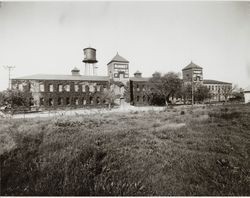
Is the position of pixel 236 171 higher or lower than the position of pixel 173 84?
lower

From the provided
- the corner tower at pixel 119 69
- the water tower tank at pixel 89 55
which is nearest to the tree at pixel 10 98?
the water tower tank at pixel 89 55

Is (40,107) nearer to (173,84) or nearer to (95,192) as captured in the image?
(173,84)

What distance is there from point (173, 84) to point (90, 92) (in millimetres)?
16009

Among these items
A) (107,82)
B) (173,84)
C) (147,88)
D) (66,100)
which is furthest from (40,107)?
(173,84)

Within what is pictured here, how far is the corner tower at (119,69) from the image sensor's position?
3803 centimetres

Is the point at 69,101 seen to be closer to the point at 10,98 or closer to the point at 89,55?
the point at 10,98

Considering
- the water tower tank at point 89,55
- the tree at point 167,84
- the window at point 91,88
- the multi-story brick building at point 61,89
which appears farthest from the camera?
the water tower tank at point 89,55

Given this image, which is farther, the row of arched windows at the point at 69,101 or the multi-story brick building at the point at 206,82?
the multi-story brick building at the point at 206,82

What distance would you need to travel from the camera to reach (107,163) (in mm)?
5188

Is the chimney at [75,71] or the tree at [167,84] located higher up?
the chimney at [75,71]

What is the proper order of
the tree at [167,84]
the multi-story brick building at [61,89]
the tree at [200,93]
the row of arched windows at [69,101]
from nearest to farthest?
the multi-story brick building at [61,89]
the row of arched windows at [69,101]
the tree at [167,84]
the tree at [200,93]

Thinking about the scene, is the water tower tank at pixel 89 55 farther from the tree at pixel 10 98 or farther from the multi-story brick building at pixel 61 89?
the tree at pixel 10 98

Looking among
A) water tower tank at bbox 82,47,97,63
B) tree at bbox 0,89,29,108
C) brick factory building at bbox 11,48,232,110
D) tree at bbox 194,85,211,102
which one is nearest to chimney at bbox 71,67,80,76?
brick factory building at bbox 11,48,232,110

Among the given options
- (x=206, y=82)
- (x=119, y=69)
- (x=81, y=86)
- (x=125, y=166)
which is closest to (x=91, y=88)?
(x=81, y=86)
